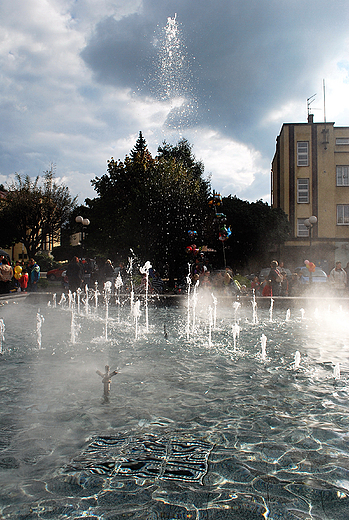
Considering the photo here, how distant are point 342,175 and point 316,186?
241 centimetres

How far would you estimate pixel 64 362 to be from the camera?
5.59 m

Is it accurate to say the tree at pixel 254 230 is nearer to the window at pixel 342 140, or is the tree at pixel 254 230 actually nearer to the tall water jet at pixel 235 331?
the window at pixel 342 140

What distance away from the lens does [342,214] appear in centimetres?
3375

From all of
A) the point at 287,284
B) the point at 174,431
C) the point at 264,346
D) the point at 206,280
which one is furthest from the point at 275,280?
the point at 174,431

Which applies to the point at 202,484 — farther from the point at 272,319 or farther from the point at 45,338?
the point at 272,319

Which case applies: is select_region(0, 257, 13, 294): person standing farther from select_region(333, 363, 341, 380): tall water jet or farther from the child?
select_region(333, 363, 341, 380): tall water jet

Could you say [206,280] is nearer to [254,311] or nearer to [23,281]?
[254,311]

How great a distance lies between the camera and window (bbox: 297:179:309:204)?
1356 inches

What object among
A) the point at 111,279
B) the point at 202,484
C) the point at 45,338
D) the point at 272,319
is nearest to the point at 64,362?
the point at 45,338

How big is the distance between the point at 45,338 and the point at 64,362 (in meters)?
2.05

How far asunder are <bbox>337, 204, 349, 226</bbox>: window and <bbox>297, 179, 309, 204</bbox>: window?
9.28ft

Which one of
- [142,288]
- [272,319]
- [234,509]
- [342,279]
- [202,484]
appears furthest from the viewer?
[142,288]

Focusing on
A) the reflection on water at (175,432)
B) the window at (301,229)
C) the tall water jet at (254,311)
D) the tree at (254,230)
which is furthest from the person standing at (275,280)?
the window at (301,229)

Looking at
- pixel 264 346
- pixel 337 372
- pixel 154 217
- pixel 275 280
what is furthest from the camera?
pixel 154 217
